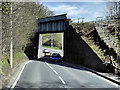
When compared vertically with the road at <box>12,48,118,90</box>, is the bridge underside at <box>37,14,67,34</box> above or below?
above

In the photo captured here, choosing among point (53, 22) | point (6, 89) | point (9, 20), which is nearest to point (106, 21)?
point (53, 22)

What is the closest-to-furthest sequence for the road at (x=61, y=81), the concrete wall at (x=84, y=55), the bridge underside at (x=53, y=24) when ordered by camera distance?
the road at (x=61, y=81), the concrete wall at (x=84, y=55), the bridge underside at (x=53, y=24)

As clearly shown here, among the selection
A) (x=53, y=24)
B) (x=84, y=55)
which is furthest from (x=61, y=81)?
(x=53, y=24)

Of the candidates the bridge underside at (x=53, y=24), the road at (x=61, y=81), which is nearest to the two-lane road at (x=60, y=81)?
the road at (x=61, y=81)

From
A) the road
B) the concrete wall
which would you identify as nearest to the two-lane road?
Answer: the road

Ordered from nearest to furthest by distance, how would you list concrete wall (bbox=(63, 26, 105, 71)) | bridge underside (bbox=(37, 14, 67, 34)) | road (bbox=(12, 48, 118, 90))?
road (bbox=(12, 48, 118, 90))
concrete wall (bbox=(63, 26, 105, 71))
bridge underside (bbox=(37, 14, 67, 34))

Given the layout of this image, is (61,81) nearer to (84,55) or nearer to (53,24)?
(84,55)

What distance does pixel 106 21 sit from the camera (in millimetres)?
30453

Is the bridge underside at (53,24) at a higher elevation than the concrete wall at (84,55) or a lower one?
higher

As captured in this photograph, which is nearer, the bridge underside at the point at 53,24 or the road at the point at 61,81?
the road at the point at 61,81

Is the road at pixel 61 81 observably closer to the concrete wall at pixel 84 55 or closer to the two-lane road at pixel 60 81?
the two-lane road at pixel 60 81

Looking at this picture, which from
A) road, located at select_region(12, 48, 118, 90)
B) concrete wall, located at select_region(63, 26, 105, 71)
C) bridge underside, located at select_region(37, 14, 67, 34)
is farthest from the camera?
bridge underside, located at select_region(37, 14, 67, 34)

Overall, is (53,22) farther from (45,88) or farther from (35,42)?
(45,88)

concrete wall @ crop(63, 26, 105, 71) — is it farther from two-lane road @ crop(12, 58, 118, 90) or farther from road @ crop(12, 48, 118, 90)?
two-lane road @ crop(12, 58, 118, 90)
